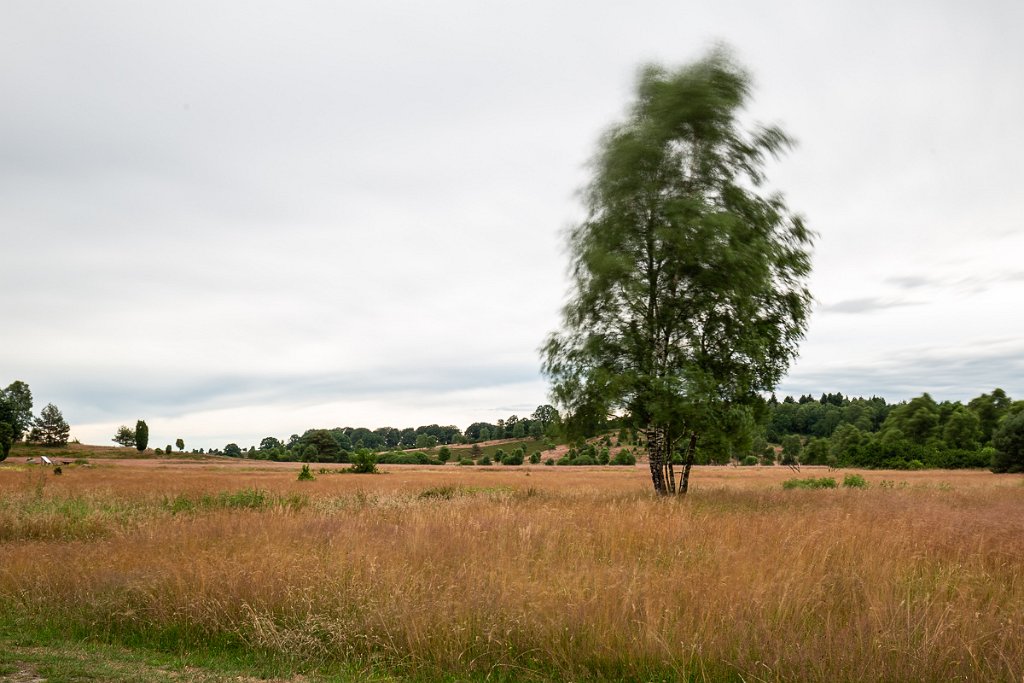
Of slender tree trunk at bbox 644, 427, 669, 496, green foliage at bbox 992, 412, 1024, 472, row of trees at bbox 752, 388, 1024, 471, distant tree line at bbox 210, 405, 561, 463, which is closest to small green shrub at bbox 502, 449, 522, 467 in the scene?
distant tree line at bbox 210, 405, 561, 463

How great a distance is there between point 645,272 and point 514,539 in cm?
1037

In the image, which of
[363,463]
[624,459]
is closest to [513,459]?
[624,459]

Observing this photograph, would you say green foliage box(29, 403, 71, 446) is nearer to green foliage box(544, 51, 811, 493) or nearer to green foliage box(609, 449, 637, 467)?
green foliage box(609, 449, 637, 467)

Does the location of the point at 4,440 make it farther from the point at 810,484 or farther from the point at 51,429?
the point at 810,484

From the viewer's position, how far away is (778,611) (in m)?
5.49

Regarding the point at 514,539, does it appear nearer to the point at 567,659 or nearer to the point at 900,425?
the point at 567,659

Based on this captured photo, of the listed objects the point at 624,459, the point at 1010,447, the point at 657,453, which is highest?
the point at 657,453

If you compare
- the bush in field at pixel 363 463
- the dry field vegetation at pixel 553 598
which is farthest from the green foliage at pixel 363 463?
the dry field vegetation at pixel 553 598

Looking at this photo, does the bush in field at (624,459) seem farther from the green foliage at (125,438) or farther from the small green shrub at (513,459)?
the green foliage at (125,438)

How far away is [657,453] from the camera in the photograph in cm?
1680

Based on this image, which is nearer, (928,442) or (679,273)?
(679,273)

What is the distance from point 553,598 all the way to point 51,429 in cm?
13706

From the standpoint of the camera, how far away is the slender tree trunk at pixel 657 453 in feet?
54.9

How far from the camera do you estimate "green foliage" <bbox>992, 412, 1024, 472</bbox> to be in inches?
2063
